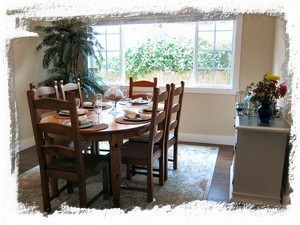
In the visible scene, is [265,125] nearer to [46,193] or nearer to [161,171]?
[161,171]

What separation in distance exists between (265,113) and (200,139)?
199 centimetres

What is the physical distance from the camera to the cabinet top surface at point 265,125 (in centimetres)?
192

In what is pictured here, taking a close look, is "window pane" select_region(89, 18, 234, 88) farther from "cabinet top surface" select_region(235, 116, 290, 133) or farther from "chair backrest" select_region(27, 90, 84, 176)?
"chair backrest" select_region(27, 90, 84, 176)

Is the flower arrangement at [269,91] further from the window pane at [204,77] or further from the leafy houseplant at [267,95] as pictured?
the window pane at [204,77]

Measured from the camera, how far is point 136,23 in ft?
13.0

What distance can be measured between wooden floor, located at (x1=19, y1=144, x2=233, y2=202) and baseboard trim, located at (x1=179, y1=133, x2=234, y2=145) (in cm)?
13

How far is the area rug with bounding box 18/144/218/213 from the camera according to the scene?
7.34 feet

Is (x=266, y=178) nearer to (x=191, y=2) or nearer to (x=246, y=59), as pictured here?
(x=191, y=2)

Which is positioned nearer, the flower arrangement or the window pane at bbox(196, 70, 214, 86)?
the flower arrangement

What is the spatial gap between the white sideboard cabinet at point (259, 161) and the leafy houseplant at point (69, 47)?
2506 millimetres

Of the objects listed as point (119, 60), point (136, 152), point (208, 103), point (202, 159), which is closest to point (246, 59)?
point (208, 103)

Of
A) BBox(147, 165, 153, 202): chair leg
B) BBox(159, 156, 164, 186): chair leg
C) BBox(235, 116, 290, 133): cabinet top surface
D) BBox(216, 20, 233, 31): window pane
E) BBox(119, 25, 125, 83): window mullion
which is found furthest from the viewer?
BBox(119, 25, 125, 83): window mullion

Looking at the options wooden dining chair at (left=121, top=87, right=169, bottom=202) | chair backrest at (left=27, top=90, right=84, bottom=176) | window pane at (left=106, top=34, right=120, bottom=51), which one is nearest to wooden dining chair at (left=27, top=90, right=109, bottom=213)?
chair backrest at (left=27, top=90, right=84, bottom=176)

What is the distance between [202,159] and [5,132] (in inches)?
89.2
